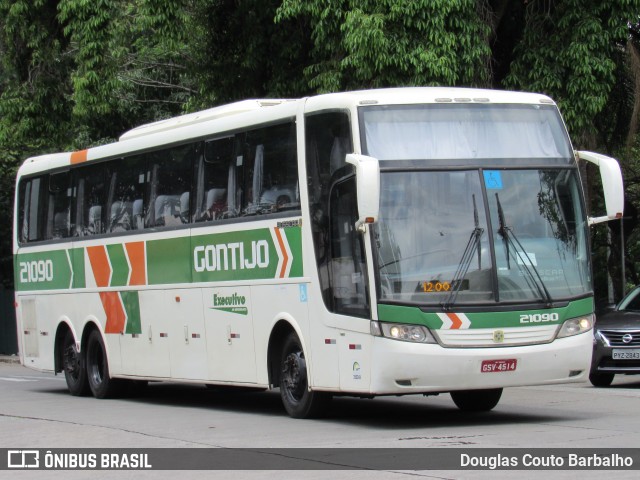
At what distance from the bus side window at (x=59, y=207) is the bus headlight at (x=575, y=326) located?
29.9 feet

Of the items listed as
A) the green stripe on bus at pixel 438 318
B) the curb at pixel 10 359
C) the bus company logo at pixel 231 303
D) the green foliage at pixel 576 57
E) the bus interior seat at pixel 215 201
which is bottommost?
the curb at pixel 10 359

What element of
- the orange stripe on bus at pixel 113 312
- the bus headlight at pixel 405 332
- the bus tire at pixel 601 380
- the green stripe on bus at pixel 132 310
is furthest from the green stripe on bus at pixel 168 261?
the bus tire at pixel 601 380

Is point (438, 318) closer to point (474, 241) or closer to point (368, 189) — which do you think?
point (474, 241)

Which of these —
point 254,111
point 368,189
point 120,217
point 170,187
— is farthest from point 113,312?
point 368,189

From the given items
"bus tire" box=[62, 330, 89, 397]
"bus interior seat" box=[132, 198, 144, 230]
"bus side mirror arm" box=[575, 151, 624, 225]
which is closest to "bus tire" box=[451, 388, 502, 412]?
"bus side mirror arm" box=[575, 151, 624, 225]

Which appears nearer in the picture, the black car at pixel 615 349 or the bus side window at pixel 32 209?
the black car at pixel 615 349

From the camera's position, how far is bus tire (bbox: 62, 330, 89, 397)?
1905cm

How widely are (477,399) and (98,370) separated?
6646 millimetres

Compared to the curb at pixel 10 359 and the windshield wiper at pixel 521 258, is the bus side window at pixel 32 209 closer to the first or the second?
the windshield wiper at pixel 521 258

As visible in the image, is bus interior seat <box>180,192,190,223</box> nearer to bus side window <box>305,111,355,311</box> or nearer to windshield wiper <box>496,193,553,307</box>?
bus side window <box>305,111,355,311</box>

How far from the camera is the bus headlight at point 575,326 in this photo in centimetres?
1271

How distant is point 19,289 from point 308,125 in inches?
361

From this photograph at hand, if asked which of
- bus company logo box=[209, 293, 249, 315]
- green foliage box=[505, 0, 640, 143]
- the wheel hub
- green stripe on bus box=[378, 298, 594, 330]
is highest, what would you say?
green foliage box=[505, 0, 640, 143]

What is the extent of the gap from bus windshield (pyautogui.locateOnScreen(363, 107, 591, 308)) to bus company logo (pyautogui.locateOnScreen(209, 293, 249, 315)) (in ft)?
9.88
